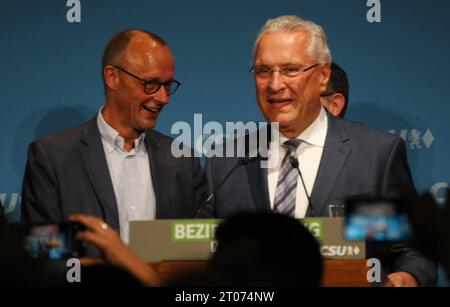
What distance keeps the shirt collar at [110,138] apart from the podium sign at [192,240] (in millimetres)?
321

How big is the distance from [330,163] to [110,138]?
898 millimetres

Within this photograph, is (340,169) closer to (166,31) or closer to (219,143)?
(219,143)

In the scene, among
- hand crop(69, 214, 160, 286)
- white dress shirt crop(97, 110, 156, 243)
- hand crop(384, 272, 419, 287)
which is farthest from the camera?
white dress shirt crop(97, 110, 156, 243)

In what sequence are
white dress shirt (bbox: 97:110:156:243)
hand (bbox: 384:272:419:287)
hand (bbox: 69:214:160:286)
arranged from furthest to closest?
white dress shirt (bbox: 97:110:156:243) < hand (bbox: 384:272:419:287) < hand (bbox: 69:214:160:286)

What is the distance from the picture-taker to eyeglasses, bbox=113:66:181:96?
16.7 feet

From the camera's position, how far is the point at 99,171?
5.07 metres

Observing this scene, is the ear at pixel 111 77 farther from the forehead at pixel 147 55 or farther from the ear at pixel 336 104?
the ear at pixel 336 104

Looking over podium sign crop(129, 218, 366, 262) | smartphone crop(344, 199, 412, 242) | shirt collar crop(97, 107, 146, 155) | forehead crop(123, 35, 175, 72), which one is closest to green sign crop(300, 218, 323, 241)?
podium sign crop(129, 218, 366, 262)

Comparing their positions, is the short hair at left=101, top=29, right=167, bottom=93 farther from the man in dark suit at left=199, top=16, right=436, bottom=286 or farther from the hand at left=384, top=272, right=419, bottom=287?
the hand at left=384, top=272, right=419, bottom=287

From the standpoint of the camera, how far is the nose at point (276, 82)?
5.05m

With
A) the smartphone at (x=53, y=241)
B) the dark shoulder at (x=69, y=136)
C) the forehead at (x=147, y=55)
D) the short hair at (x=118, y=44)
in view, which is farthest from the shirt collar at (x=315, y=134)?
the smartphone at (x=53, y=241)

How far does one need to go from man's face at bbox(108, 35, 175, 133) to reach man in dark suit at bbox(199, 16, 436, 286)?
0.33 meters
